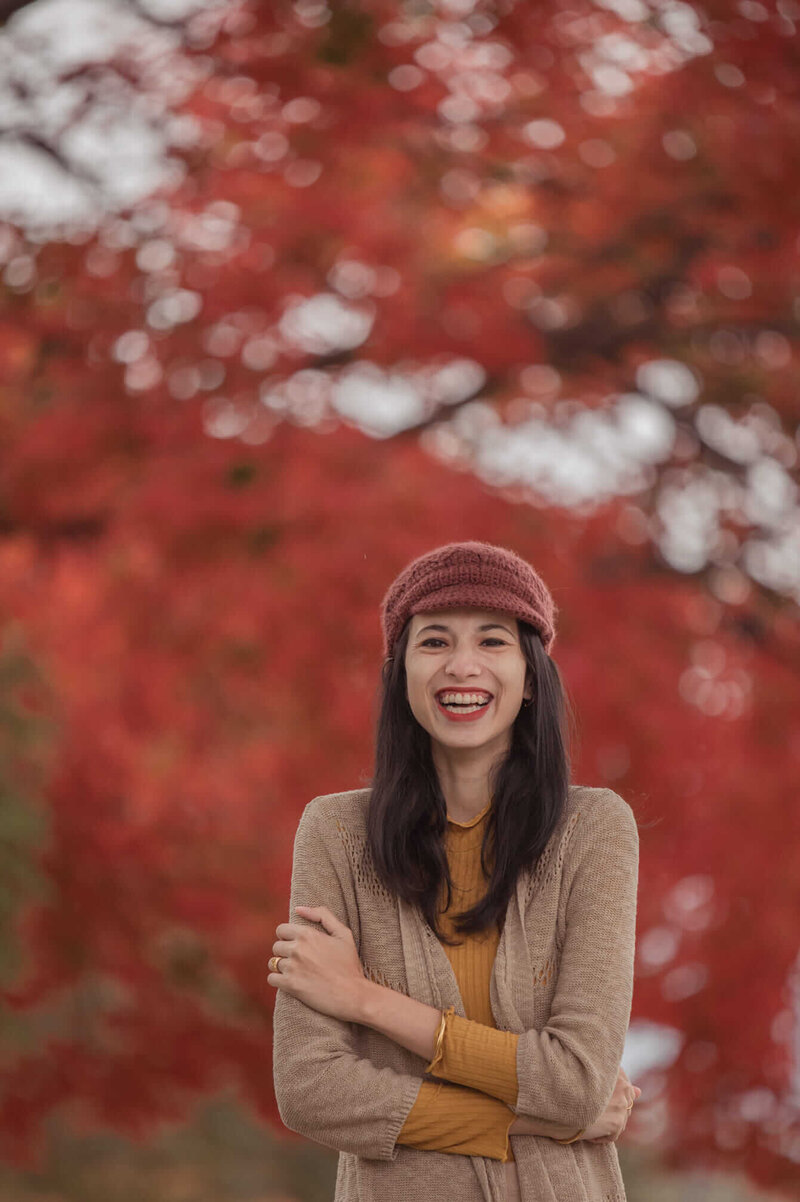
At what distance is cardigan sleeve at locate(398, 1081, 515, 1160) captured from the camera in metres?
1.26

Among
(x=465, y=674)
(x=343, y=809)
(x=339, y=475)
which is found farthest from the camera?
(x=339, y=475)

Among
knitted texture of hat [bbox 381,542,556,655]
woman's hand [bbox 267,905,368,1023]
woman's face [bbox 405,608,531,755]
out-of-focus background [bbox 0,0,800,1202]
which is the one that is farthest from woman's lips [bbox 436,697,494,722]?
out-of-focus background [bbox 0,0,800,1202]

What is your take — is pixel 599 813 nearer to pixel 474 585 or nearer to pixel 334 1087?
pixel 474 585

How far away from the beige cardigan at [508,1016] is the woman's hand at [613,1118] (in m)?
0.02

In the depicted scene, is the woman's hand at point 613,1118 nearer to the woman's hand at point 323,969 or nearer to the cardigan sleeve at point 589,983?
the cardigan sleeve at point 589,983

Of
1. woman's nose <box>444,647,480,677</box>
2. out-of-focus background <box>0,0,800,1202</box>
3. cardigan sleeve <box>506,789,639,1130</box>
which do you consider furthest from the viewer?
out-of-focus background <box>0,0,800,1202</box>

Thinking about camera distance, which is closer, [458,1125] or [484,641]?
[458,1125]

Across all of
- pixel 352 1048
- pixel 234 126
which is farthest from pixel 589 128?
pixel 352 1048

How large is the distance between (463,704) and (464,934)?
24cm

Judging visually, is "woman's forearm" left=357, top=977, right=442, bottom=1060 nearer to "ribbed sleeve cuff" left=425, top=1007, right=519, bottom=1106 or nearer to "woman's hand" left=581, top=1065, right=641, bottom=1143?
"ribbed sleeve cuff" left=425, top=1007, right=519, bottom=1106

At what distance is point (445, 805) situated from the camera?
144 cm

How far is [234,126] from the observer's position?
344 cm

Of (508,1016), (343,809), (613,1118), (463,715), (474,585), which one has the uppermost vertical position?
(474,585)

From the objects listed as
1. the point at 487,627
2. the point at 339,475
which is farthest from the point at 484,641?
the point at 339,475
